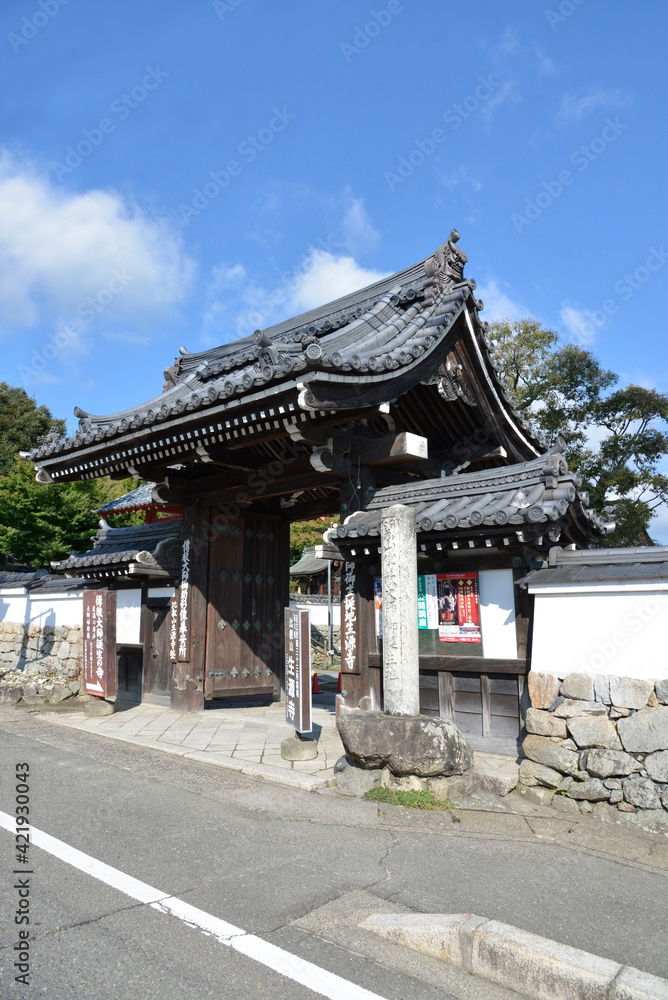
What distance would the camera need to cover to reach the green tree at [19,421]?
33031 mm

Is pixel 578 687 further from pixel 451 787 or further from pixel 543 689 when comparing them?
pixel 451 787

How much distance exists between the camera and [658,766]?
577 cm

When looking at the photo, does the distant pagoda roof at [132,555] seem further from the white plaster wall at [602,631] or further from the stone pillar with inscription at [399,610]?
the white plaster wall at [602,631]

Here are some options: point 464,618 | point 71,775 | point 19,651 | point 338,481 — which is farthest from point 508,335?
point 71,775

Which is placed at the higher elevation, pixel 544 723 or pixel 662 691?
pixel 662 691

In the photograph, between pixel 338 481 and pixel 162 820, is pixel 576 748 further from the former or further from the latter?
pixel 338 481

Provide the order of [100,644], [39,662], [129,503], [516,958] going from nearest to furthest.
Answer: [516,958], [100,644], [39,662], [129,503]

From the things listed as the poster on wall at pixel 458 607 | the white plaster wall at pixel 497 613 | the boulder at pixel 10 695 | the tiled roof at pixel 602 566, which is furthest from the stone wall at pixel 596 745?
the boulder at pixel 10 695

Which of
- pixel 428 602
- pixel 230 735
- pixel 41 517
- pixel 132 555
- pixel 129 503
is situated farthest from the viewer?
pixel 41 517

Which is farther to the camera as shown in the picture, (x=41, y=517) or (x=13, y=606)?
(x=41, y=517)

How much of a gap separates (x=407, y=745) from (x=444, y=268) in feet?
24.1

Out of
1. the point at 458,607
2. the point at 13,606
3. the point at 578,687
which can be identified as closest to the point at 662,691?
the point at 578,687

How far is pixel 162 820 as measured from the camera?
5816 mm

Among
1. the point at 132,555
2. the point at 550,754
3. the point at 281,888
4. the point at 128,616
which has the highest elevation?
the point at 132,555
